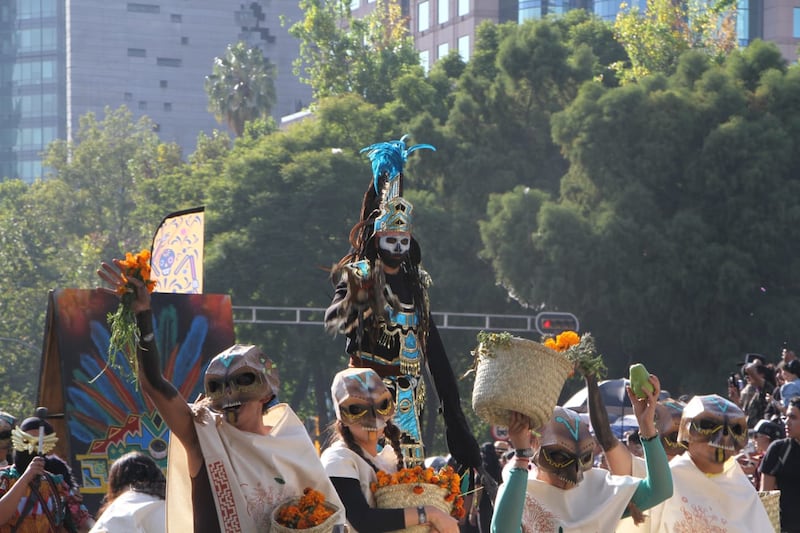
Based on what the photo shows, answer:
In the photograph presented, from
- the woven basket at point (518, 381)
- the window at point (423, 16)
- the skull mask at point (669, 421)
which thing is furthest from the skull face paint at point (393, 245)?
the window at point (423, 16)

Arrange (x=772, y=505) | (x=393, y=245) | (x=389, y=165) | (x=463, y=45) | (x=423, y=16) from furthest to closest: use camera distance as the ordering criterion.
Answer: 1. (x=423, y=16)
2. (x=463, y=45)
3. (x=389, y=165)
4. (x=393, y=245)
5. (x=772, y=505)

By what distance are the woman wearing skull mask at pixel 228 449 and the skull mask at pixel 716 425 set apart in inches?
73.2

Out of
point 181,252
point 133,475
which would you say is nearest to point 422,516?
point 133,475

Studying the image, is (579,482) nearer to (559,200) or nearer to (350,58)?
(559,200)

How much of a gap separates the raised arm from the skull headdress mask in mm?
153

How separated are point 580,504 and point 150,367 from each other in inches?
71.5

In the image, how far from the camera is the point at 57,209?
6831cm

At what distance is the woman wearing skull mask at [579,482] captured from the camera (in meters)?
6.03

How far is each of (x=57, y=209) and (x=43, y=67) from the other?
71.2m

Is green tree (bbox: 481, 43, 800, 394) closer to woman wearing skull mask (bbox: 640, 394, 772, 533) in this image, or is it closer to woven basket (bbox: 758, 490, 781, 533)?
woven basket (bbox: 758, 490, 781, 533)

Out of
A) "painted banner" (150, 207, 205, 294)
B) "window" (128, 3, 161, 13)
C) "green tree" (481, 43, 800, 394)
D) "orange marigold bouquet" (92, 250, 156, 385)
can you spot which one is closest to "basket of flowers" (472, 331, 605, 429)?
"orange marigold bouquet" (92, 250, 156, 385)

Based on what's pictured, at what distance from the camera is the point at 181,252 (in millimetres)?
15680

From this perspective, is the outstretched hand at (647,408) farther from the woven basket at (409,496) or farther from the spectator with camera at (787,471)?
the spectator with camera at (787,471)

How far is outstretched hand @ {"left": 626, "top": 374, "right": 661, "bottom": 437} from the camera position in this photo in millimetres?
6113
